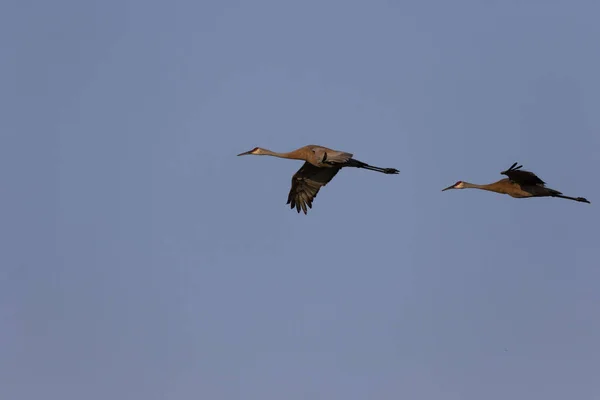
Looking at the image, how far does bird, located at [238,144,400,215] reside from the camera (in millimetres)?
39250

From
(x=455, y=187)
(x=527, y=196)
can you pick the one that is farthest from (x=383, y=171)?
(x=527, y=196)

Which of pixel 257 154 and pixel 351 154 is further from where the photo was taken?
pixel 257 154

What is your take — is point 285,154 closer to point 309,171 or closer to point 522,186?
point 309,171

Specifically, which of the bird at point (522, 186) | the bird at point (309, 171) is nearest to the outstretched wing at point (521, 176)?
the bird at point (522, 186)

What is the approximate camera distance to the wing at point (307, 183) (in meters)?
40.9

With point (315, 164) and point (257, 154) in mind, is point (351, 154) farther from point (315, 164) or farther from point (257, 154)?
point (257, 154)

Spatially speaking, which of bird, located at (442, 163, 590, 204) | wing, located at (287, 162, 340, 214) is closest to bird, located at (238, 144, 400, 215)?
wing, located at (287, 162, 340, 214)

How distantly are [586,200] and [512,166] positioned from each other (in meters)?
4.04

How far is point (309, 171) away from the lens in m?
41.0

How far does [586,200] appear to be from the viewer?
3950 centimetres

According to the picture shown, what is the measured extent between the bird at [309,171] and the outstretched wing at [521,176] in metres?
4.44

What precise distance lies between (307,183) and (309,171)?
0.49m

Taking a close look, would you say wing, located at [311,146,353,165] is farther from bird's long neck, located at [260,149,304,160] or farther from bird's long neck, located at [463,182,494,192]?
bird's long neck, located at [463,182,494,192]

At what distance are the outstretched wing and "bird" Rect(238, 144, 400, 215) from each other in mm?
4442
